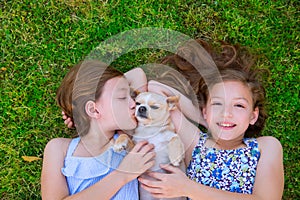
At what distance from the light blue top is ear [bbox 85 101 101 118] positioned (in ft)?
0.83

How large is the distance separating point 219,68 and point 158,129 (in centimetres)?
71

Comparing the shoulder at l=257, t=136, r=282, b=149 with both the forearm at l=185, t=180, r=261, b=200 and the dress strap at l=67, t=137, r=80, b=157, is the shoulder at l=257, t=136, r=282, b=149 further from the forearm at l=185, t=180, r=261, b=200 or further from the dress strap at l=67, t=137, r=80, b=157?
the dress strap at l=67, t=137, r=80, b=157

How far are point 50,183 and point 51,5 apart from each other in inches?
58.3

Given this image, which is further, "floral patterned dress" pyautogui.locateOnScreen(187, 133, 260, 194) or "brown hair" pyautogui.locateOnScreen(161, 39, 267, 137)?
"brown hair" pyautogui.locateOnScreen(161, 39, 267, 137)

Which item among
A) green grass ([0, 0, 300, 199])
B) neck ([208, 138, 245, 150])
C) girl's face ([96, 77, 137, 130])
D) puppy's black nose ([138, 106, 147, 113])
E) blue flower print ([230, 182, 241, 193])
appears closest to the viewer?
puppy's black nose ([138, 106, 147, 113])

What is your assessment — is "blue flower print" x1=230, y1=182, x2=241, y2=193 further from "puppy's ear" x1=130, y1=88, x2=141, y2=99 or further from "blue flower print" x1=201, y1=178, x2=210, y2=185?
"puppy's ear" x1=130, y1=88, x2=141, y2=99

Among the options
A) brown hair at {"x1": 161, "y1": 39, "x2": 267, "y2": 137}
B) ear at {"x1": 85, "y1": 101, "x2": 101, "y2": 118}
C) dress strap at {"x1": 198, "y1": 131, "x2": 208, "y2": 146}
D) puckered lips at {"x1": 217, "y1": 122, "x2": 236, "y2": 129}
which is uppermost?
brown hair at {"x1": 161, "y1": 39, "x2": 267, "y2": 137}

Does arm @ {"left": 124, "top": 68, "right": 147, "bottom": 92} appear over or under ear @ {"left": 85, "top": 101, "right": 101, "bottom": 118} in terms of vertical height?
over

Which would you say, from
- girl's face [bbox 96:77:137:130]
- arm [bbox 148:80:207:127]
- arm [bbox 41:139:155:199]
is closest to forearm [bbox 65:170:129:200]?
arm [bbox 41:139:155:199]

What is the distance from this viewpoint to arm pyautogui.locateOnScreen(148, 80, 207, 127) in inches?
132

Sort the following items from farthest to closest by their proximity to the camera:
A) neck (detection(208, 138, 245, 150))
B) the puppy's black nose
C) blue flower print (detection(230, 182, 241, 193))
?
neck (detection(208, 138, 245, 150)) → blue flower print (detection(230, 182, 241, 193)) → the puppy's black nose

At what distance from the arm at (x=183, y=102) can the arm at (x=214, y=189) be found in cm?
49

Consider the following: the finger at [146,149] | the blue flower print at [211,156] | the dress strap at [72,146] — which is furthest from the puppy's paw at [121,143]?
the blue flower print at [211,156]

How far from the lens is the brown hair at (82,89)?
318cm
